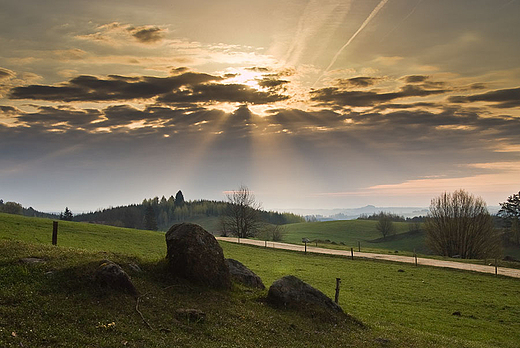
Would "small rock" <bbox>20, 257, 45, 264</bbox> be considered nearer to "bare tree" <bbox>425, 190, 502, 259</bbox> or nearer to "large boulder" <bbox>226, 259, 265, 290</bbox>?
"large boulder" <bbox>226, 259, 265, 290</bbox>

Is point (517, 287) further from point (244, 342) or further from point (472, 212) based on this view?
point (472, 212)

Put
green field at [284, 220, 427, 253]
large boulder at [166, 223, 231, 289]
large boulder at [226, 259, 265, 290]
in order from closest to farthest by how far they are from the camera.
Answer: large boulder at [166, 223, 231, 289], large boulder at [226, 259, 265, 290], green field at [284, 220, 427, 253]

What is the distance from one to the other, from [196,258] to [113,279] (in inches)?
186

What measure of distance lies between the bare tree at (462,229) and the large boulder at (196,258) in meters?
86.5

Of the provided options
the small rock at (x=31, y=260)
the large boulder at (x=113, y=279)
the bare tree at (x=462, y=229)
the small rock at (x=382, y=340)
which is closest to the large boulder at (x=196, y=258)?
the large boulder at (x=113, y=279)

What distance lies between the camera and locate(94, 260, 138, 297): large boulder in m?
15.6

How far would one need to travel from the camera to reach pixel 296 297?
19750 millimetres

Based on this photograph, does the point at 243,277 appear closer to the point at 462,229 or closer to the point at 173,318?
the point at 173,318

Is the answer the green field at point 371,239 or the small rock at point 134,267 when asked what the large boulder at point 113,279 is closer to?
the small rock at point 134,267

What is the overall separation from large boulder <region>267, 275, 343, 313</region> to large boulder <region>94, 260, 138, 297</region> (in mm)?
7299

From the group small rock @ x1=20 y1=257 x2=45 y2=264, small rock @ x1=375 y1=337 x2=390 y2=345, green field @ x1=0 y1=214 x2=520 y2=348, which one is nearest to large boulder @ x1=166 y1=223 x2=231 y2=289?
green field @ x1=0 y1=214 x2=520 y2=348

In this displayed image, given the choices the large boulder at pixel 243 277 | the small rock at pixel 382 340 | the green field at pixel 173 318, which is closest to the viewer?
the green field at pixel 173 318

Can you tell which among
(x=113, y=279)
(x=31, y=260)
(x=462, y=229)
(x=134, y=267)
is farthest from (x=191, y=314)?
(x=462, y=229)

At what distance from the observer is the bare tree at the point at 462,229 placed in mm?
94688
